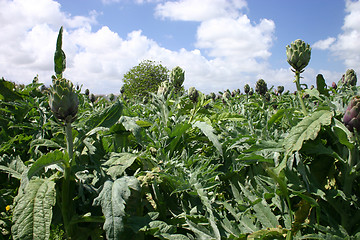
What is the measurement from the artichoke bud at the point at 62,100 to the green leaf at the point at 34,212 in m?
0.31

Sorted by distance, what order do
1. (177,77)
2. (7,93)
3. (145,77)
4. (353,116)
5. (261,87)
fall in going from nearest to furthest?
1. (353,116)
2. (7,93)
3. (177,77)
4. (261,87)
5. (145,77)

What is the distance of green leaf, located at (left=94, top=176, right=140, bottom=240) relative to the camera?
107 cm

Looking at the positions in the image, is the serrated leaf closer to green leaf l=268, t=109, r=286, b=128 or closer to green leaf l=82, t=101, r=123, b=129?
green leaf l=268, t=109, r=286, b=128

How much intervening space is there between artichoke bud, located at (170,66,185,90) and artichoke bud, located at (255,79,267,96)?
2.98 feet

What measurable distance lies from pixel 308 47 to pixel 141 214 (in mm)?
1493

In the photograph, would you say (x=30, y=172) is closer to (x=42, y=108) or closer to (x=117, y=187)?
(x=117, y=187)

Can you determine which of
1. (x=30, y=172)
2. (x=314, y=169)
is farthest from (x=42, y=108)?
(x=314, y=169)

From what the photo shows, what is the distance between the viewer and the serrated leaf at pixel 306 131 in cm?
107

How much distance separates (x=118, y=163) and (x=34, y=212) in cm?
39

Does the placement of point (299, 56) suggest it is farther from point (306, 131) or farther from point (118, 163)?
point (118, 163)

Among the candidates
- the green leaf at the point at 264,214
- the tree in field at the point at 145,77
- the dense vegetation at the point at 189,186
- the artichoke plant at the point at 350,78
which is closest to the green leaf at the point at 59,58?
the dense vegetation at the point at 189,186

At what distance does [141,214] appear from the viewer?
52.5 inches

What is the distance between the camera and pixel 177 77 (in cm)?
290

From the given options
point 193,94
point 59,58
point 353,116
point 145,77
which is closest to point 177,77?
point 193,94
